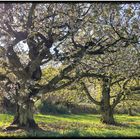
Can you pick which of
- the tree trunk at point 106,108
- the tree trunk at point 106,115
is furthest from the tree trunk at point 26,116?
the tree trunk at point 106,115

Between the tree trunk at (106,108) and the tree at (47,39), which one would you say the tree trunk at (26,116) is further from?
the tree trunk at (106,108)

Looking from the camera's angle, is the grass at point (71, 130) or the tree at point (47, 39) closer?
the grass at point (71, 130)

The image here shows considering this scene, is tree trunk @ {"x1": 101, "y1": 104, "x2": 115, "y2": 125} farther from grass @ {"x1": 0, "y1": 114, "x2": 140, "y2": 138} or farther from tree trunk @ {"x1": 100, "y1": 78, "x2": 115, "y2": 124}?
grass @ {"x1": 0, "y1": 114, "x2": 140, "y2": 138}

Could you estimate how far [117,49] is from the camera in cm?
2116

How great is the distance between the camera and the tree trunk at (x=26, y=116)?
2064 centimetres

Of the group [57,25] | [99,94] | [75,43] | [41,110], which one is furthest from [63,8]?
[41,110]

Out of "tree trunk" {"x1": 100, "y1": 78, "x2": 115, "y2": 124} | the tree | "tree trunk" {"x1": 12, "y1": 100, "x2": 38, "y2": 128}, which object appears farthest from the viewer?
"tree trunk" {"x1": 100, "y1": 78, "x2": 115, "y2": 124}

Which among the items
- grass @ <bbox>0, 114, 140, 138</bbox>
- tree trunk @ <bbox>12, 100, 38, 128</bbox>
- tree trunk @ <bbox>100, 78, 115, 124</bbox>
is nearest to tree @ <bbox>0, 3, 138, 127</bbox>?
tree trunk @ <bbox>12, 100, 38, 128</bbox>

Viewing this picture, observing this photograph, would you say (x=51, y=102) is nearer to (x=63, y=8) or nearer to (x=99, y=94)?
(x=99, y=94)

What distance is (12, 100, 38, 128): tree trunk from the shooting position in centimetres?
2064

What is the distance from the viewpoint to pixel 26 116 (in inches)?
818

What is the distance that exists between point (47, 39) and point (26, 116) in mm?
4145

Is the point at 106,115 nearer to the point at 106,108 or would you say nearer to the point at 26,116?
the point at 106,108

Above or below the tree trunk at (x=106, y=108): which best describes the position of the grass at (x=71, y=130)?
below
